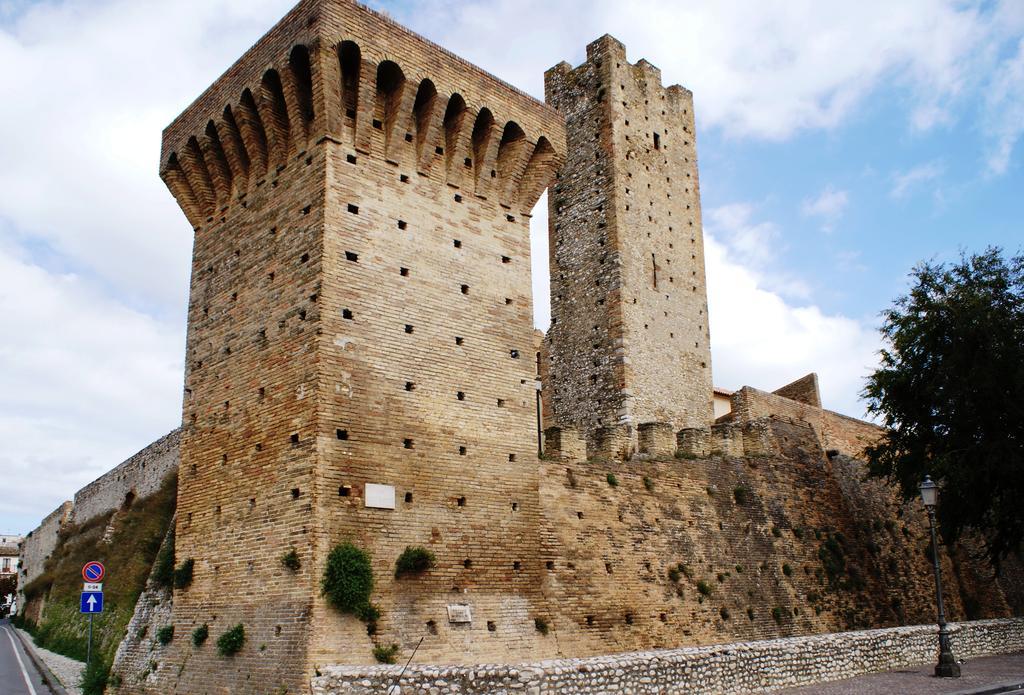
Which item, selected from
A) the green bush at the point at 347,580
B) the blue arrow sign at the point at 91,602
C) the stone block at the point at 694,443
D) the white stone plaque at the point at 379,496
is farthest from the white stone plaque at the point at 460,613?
the stone block at the point at 694,443

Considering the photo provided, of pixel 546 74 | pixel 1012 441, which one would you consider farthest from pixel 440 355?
pixel 546 74

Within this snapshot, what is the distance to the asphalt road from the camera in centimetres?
1596

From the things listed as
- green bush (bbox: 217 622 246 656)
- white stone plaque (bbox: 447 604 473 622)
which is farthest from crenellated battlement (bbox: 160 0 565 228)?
green bush (bbox: 217 622 246 656)

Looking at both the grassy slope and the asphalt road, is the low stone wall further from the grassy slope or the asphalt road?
the asphalt road

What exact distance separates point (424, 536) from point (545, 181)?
644cm

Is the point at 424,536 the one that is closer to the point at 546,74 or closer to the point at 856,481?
the point at 856,481

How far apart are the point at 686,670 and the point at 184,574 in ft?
23.2

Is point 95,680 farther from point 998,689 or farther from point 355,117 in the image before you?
point 998,689

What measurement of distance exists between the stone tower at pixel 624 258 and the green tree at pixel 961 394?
227 inches

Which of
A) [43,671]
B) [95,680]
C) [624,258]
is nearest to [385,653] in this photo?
[95,680]

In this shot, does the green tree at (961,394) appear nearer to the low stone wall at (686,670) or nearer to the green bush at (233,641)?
the low stone wall at (686,670)

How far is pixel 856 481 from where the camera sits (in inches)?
886

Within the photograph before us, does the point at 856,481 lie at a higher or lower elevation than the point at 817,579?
higher

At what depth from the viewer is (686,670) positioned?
1095 cm
